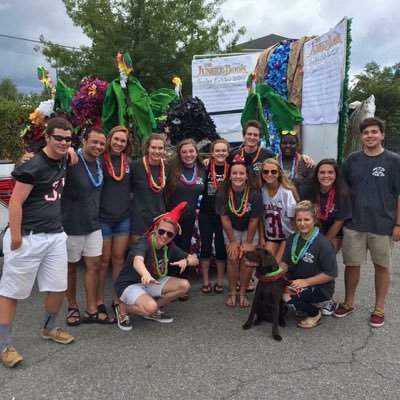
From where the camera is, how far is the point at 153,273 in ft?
11.9

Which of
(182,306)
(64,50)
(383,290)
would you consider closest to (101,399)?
(182,306)

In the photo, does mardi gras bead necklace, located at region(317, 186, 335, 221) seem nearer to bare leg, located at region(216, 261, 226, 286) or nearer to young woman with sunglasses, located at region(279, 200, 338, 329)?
young woman with sunglasses, located at region(279, 200, 338, 329)

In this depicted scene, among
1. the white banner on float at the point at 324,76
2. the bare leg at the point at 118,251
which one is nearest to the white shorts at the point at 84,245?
the bare leg at the point at 118,251

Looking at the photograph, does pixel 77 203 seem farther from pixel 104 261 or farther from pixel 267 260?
pixel 267 260

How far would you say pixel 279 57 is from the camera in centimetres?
759

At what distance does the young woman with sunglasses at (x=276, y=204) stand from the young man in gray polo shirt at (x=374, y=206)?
54cm

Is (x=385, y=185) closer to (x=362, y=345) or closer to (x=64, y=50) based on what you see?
(x=362, y=345)

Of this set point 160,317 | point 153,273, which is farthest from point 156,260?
point 160,317

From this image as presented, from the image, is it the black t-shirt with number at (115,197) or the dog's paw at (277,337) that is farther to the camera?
the black t-shirt with number at (115,197)

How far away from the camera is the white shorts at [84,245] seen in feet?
11.1

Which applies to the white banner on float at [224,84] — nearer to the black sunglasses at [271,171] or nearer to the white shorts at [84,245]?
the black sunglasses at [271,171]

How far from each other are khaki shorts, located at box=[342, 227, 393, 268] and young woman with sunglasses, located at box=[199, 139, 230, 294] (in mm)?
1254

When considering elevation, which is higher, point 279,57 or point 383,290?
point 279,57

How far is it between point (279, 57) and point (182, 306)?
5387 mm
